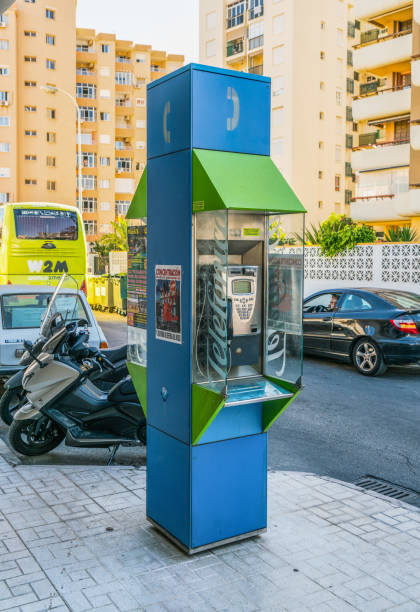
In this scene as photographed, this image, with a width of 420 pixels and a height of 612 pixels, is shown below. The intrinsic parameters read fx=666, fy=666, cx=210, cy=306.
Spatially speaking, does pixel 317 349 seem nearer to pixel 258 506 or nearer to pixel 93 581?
pixel 258 506

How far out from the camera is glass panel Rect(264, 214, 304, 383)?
4.58 meters

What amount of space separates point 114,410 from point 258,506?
2.39 metres

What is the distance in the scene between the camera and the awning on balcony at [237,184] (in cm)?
385

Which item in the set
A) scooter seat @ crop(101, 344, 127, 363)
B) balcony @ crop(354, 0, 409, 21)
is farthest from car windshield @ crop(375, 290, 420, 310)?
balcony @ crop(354, 0, 409, 21)

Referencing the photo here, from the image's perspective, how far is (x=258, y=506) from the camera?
4.39 metres

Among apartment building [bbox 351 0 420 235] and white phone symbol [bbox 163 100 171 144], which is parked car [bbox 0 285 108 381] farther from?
apartment building [bbox 351 0 420 235]

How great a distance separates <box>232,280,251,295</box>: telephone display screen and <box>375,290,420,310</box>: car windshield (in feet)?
23.6

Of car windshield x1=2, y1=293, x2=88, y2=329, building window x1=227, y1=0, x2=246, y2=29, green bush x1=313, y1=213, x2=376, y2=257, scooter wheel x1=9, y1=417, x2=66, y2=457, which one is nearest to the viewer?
scooter wheel x1=9, y1=417, x2=66, y2=457

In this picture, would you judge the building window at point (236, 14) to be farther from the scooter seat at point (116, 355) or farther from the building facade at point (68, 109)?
the scooter seat at point (116, 355)

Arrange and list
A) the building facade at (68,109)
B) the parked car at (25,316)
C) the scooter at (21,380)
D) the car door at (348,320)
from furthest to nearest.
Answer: the building facade at (68,109)
the car door at (348,320)
the parked car at (25,316)
the scooter at (21,380)

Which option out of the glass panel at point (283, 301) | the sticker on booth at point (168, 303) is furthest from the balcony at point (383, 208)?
the sticker on booth at point (168, 303)

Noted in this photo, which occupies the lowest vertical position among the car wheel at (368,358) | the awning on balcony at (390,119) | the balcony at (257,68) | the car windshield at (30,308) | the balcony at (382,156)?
the car wheel at (368,358)

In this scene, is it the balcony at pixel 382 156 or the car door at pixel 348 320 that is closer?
the car door at pixel 348 320

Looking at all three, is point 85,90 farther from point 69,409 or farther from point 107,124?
point 69,409
